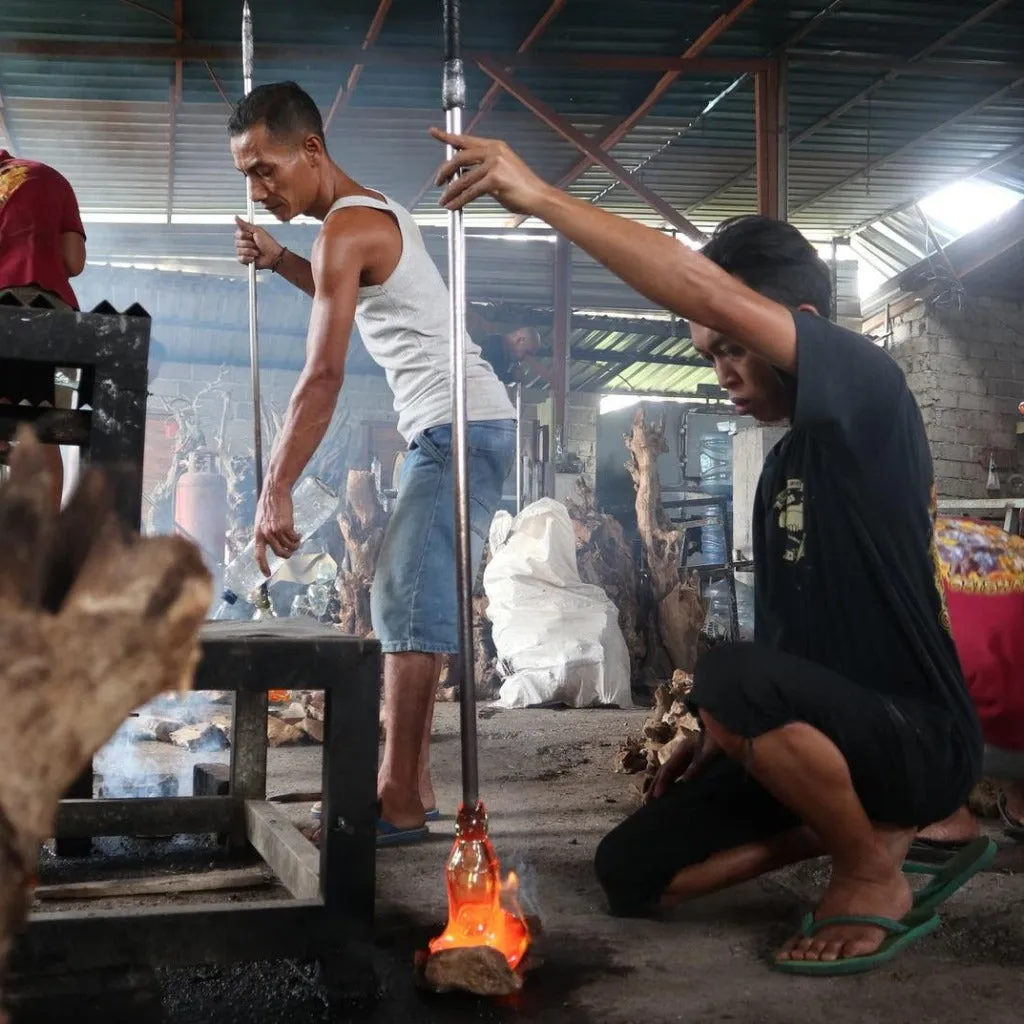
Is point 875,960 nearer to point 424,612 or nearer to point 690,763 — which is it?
point 690,763

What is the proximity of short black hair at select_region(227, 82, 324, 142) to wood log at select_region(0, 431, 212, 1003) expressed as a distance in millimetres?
2103

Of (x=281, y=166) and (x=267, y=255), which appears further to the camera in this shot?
(x=267, y=255)

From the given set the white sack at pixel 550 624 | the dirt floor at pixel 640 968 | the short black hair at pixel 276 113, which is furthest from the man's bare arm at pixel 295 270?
the white sack at pixel 550 624

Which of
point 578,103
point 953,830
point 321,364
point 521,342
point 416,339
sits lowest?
point 953,830

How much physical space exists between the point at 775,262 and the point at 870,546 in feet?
1.91

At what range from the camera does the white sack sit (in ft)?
19.5

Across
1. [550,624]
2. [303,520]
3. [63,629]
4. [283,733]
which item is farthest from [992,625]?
[303,520]

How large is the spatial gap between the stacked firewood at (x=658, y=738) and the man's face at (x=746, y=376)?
5.32ft

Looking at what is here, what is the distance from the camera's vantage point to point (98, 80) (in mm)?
8094

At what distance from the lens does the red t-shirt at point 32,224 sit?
3650 mm

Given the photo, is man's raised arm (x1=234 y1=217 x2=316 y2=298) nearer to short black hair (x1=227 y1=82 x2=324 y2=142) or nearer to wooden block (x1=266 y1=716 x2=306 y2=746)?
short black hair (x1=227 y1=82 x2=324 y2=142)

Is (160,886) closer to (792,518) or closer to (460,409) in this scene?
(460,409)

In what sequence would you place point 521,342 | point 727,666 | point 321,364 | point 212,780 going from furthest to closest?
point 521,342
point 212,780
point 321,364
point 727,666

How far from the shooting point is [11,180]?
12.2ft
